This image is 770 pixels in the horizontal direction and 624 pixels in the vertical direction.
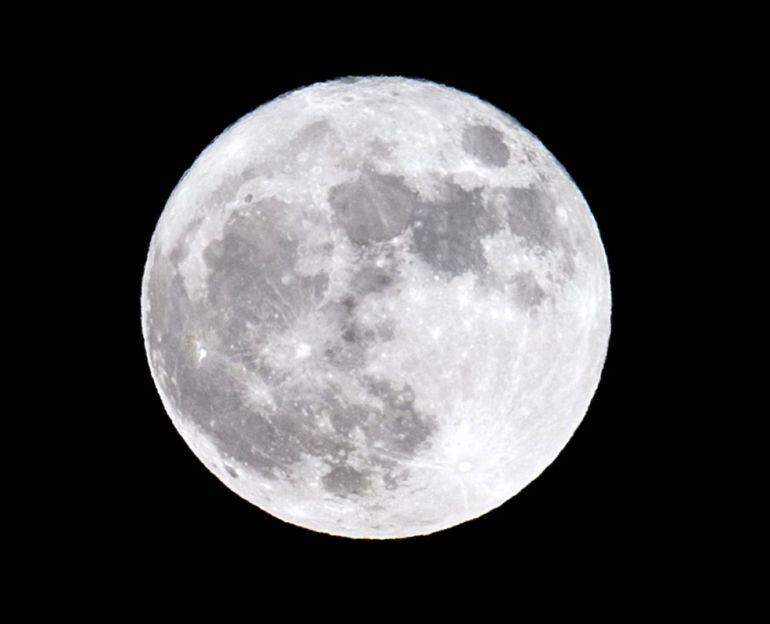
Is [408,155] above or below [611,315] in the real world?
above

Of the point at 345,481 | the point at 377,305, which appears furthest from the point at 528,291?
the point at 345,481

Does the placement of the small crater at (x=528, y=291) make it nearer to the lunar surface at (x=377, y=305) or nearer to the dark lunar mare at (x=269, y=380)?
the lunar surface at (x=377, y=305)

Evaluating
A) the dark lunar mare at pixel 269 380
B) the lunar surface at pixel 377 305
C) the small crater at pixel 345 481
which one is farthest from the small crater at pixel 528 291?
the small crater at pixel 345 481

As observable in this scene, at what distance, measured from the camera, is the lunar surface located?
4.22 m

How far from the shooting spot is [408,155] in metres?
4.39

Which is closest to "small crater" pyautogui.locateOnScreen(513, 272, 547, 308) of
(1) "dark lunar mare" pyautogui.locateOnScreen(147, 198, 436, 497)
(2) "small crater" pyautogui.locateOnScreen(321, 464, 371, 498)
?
(1) "dark lunar mare" pyautogui.locateOnScreen(147, 198, 436, 497)

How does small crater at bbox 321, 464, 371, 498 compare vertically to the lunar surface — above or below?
below

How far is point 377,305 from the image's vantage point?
4.19 metres

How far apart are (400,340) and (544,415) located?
0.87 meters

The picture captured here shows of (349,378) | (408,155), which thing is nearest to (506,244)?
(408,155)

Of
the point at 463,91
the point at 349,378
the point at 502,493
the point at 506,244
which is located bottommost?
the point at 502,493

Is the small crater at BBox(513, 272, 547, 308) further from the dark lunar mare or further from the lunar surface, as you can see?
the dark lunar mare

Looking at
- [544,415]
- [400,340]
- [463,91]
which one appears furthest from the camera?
[463,91]

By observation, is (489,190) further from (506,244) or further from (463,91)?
(463,91)
